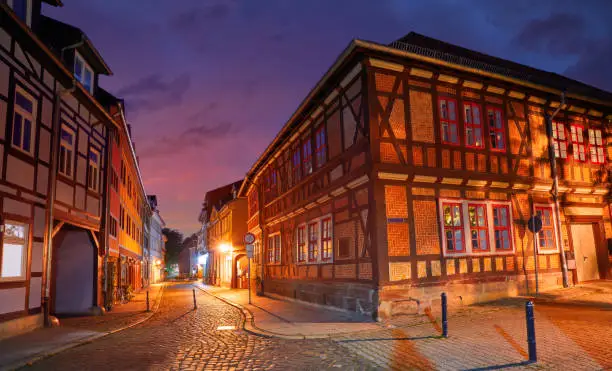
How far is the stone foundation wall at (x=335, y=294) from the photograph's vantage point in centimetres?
1241

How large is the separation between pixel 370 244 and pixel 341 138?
12.9ft

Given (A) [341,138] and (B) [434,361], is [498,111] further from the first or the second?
(B) [434,361]

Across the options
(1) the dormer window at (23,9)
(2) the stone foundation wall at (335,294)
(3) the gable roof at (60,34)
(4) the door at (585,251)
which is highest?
(3) the gable roof at (60,34)

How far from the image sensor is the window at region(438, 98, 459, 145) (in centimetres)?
1373

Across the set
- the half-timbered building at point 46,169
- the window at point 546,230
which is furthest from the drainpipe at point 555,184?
the half-timbered building at point 46,169

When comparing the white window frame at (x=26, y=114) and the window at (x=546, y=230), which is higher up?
the white window frame at (x=26, y=114)

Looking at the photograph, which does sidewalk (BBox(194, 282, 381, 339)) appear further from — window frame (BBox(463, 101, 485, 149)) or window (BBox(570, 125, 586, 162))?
window (BBox(570, 125, 586, 162))

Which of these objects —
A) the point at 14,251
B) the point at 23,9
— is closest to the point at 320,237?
the point at 14,251

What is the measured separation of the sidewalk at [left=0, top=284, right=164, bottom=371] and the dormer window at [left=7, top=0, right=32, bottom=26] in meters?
8.37

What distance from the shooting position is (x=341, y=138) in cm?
1460

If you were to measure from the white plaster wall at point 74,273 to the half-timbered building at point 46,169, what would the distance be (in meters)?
0.03

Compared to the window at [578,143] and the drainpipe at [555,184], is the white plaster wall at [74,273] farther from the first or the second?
the window at [578,143]

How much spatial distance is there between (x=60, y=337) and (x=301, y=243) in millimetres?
9987

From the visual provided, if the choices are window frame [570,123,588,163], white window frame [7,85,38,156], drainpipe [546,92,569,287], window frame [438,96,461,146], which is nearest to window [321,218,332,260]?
window frame [438,96,461,146]
